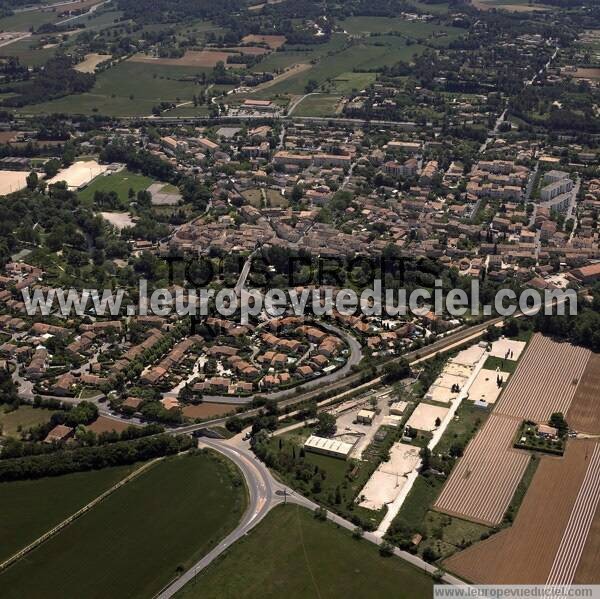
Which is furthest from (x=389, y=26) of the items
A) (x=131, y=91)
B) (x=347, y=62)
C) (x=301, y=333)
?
(x=301, y=333)

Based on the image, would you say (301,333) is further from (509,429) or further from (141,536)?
(141,536)

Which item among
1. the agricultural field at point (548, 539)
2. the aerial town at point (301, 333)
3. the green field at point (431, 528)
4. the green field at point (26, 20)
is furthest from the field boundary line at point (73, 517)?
the green field at point (26, 20)

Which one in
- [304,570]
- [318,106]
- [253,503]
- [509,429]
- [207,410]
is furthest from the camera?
[318,106]

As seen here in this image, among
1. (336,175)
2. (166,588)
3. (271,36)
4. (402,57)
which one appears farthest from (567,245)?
(271,36)

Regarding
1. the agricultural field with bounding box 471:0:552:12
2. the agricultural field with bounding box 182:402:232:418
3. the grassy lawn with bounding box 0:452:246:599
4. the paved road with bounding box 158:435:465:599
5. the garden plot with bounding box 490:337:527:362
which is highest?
the grassy lawn with bounding box 0:452:246:599

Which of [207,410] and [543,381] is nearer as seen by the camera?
[207,410]

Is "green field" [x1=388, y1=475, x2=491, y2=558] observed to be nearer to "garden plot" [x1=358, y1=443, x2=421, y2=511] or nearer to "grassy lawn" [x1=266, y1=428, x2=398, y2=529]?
"garden plot" [x1=358, y1=443, x2=421, y2=511]

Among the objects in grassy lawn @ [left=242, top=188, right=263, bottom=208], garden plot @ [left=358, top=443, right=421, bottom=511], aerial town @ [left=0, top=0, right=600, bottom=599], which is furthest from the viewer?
grassy lawn @ [left=242, top=188, right=263, bottom=208]

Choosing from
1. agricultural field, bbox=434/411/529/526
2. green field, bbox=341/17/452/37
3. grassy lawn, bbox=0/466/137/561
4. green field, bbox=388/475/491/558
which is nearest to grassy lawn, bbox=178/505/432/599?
green field, bbox=388/475/491/558
